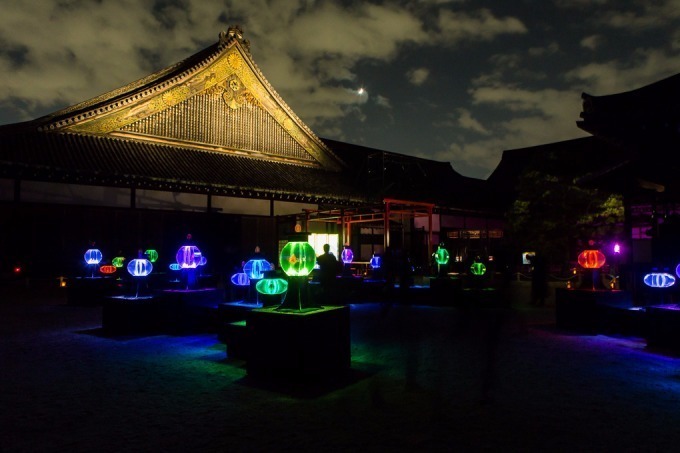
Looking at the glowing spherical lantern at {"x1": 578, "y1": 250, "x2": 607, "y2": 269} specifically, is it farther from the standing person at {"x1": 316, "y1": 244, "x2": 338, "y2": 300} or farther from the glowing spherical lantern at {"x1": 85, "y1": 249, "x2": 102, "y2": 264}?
the glowing spherical lantern at {"x1": 85, "y1": 249, "x2": 102, "y2": 264}

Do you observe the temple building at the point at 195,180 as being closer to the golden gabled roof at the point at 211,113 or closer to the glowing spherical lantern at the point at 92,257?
the golden gabled roof at the point at 211,113

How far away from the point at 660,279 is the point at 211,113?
60.7 ft

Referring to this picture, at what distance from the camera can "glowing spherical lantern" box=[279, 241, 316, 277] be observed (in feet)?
19.5

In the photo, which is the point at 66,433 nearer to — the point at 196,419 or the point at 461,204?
the point at 196,419

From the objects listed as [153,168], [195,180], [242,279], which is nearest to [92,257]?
[153,168]

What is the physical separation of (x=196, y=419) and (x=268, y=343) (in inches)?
59.2

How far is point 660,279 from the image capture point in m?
8.54

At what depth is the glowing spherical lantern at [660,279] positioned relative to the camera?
27.8ft

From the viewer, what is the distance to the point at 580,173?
22703 millimetres

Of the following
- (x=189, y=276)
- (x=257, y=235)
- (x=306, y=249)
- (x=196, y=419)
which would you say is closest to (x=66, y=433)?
(x=196, y=419)

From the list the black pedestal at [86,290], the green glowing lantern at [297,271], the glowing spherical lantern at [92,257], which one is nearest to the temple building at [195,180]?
the glowing spherical lantern at [92,257]

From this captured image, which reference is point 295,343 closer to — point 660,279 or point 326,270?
point 326,270

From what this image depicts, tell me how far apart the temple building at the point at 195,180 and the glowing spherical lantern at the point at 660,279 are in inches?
404

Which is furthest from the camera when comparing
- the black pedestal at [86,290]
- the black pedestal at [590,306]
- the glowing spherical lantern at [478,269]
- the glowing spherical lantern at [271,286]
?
the glowing spherical lantern at [478,269]
